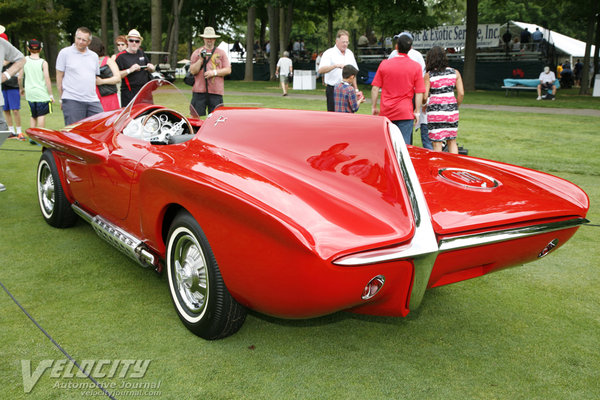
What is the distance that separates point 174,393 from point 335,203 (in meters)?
1.09

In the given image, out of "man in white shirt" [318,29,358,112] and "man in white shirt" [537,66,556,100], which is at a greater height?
"man in white shirt" [318,29,358,112]

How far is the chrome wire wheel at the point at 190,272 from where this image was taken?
2732 millimetres

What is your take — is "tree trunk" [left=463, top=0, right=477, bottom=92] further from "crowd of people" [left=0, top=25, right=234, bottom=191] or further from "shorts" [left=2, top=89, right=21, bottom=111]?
"shorts" [left=2, top=89, right=21, bottom=111]

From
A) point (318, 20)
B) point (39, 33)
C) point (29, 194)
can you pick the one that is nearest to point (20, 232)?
point (29, 194)

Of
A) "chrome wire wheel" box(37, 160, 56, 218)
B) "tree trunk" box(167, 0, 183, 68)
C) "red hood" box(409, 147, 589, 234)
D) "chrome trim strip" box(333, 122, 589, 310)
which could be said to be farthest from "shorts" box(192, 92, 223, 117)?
"tree trunk" box(167, 0, 183, 68)

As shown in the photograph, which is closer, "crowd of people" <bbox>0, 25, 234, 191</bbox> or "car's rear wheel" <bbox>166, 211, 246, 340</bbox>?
"car's rear wheel" <bbox>166, 211, 246, 340</bbox>

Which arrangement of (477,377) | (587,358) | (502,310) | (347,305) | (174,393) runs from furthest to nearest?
(502,310), (587,358), (477,377), (174,393), (347,305)

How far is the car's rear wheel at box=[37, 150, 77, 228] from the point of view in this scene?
4371 mm

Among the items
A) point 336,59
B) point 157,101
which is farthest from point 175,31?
point 157,101

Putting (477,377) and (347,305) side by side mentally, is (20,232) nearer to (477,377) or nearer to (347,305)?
(347,305)

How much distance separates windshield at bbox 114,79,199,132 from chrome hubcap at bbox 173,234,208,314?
1.40 m

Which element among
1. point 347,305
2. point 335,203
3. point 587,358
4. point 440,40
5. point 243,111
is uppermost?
point 440,40

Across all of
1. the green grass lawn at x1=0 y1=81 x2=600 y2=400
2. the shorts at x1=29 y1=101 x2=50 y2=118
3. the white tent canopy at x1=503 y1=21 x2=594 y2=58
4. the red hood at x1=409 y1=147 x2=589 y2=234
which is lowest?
the green grass lawn at x1=0 y1=81 x2=600 y2=400

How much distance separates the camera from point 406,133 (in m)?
6.74
